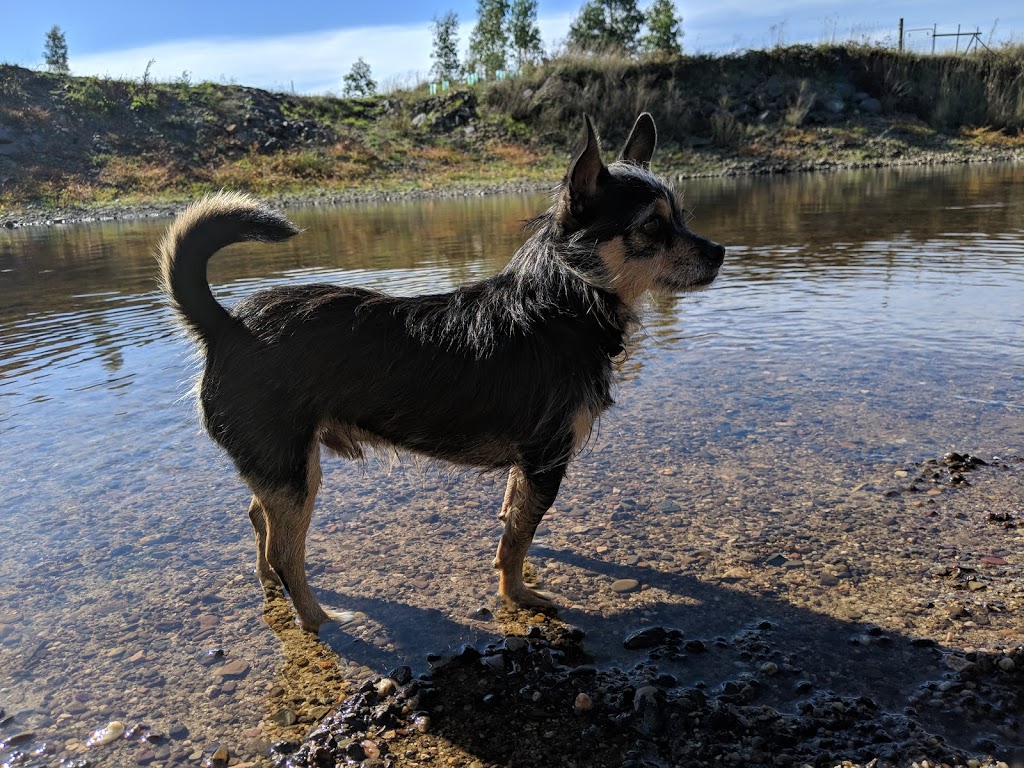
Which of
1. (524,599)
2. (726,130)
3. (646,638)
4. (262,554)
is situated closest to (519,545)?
(524,599)

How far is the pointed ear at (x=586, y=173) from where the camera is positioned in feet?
11.7

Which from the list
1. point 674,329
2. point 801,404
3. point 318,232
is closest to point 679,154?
point 318,232

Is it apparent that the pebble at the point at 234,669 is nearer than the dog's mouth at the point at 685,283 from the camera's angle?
Yes

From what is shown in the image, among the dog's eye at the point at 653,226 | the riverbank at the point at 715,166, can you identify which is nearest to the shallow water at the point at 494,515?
the dog's eye at the point at 653,226

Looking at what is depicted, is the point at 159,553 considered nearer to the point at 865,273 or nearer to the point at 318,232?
the point at 865,273

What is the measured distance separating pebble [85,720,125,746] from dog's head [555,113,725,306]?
3.19 metres

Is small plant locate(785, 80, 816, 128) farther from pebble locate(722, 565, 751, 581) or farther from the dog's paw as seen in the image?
the dog's paw

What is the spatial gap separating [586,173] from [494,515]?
252cm

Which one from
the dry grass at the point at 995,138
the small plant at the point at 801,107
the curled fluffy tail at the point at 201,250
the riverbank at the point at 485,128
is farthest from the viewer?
the small plant at the point at 801,107

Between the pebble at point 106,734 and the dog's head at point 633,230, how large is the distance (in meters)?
3.19

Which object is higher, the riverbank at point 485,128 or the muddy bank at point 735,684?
the riverbank at point 485,128

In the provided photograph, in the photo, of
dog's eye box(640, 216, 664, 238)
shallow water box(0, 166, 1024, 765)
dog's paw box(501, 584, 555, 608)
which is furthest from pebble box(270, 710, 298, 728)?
dog's eye box(640, 216, 664, 238)

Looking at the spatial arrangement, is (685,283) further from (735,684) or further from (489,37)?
(489,37)

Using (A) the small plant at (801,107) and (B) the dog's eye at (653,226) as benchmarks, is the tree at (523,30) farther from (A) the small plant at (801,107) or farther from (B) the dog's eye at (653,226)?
(B) the dog's eye at (653,226)
